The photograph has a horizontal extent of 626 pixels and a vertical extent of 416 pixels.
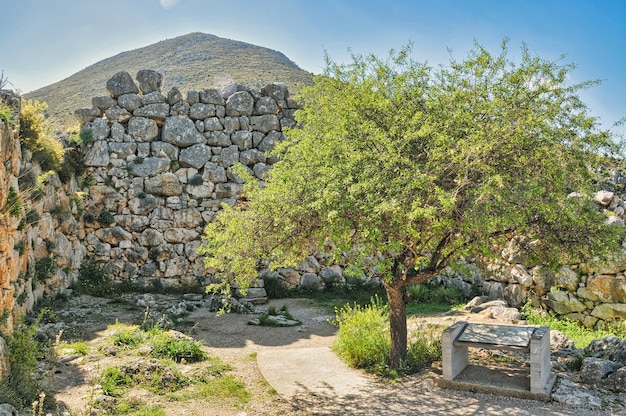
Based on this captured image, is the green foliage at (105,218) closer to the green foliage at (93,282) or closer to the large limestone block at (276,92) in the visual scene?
the green foliage at (93,282)

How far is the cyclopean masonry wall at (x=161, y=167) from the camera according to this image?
15070mm

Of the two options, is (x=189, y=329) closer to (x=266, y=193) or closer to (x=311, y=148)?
(x=266, y=193)

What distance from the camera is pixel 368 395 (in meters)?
6.64

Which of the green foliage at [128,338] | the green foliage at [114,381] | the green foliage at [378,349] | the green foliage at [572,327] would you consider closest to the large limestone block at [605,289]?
the green foliage at [572,327]

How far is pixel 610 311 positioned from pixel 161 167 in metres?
12.2

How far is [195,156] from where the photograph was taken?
15.7 metres

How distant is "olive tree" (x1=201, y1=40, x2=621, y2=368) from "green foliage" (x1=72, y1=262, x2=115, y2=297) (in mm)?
7628

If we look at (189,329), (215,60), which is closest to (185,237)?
(189,329)

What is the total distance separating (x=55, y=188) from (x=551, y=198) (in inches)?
465

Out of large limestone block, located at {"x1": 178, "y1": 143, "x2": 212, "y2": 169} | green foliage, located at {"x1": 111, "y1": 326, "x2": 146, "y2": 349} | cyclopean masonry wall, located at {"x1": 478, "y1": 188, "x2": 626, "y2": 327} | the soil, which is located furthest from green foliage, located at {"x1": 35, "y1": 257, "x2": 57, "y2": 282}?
cyclopean masonry wall, located at {"x1": 478, "y1": 188, "x2": 626, "y2": 327}

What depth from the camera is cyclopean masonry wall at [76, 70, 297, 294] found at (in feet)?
49.4

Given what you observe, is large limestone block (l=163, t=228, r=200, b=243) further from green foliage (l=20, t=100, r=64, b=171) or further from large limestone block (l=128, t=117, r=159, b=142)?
green foliage (l=20, t=100, r=64, b=171)

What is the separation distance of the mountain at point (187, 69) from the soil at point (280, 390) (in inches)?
709

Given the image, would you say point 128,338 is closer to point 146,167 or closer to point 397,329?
point 397,329
